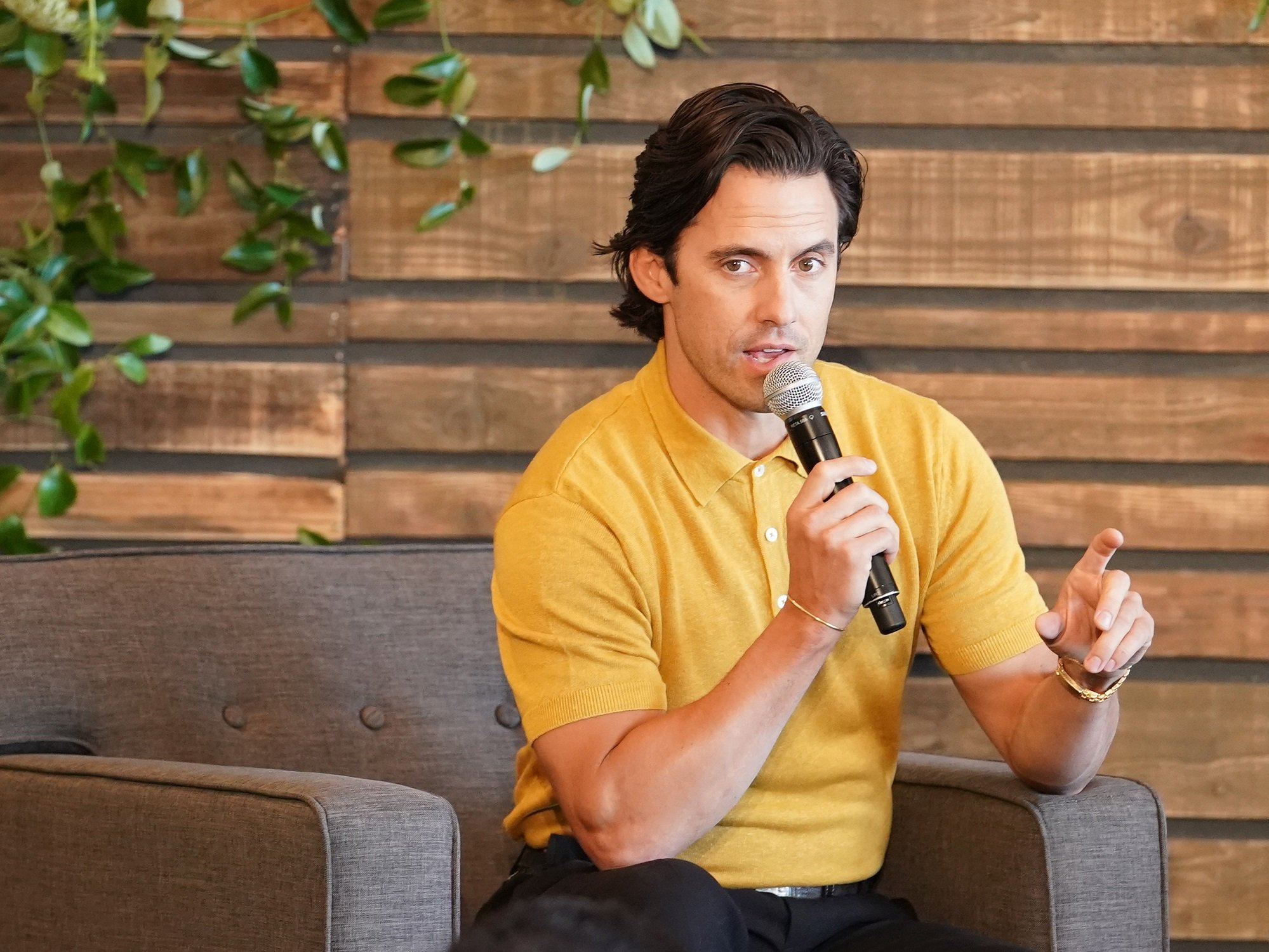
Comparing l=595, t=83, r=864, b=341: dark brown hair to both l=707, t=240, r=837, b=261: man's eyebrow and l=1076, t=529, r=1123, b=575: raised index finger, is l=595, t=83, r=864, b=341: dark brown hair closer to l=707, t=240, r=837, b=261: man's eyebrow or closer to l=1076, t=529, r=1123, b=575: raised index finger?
l=707, t=240, r=837, b=261: man's eyebrow

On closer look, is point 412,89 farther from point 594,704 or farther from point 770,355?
point 594,704

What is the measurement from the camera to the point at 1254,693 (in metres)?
2.13

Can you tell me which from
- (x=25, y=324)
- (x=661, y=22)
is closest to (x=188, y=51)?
(x=25, y=324)

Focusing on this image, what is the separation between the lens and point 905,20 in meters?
2.13

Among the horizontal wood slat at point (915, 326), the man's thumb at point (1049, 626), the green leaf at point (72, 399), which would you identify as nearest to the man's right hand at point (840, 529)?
the man's thumb at point (1049, 626)

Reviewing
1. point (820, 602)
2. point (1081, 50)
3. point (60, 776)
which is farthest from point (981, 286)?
point (60, 776)

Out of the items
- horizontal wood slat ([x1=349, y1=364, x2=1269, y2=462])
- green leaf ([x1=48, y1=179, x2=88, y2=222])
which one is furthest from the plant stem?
green leaf ([x1=48, y1=179, x2=88, y2=222])

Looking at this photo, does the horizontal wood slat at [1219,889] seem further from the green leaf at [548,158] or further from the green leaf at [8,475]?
the green leaf at [8,475]

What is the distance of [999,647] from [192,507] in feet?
4.39

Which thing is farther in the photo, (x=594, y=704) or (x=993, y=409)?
(x=993, y=409)

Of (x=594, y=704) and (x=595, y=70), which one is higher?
(x=595, y=70)

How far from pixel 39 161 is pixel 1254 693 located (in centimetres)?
215

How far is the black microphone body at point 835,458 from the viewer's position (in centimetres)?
122

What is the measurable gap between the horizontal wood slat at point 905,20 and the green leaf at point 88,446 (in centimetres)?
86
